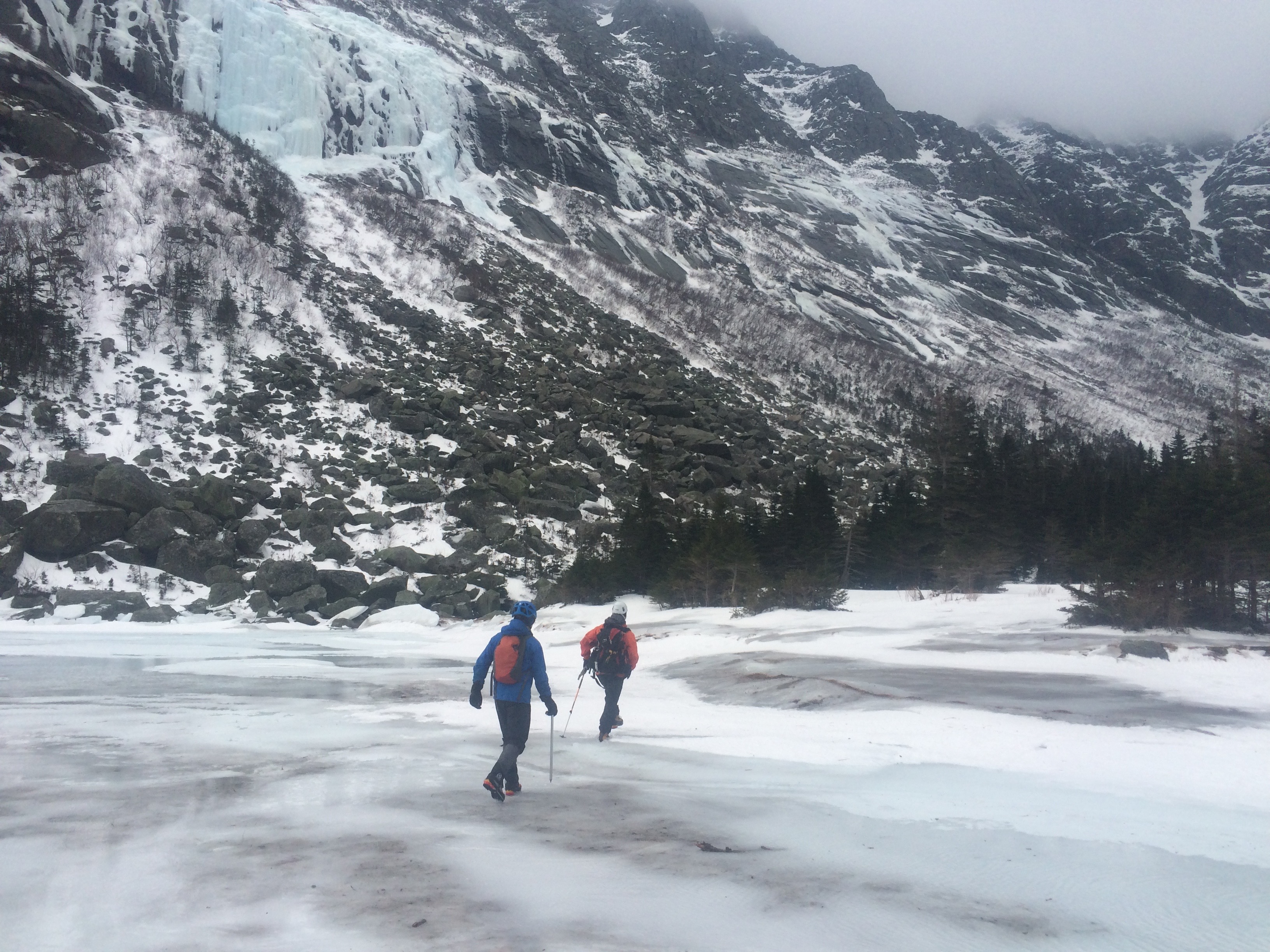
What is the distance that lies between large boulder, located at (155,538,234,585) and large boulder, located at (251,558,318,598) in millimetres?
1210

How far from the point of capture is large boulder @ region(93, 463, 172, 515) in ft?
72.8

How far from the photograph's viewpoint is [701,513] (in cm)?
2756

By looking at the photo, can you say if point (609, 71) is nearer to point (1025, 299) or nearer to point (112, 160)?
point (1025, 299)

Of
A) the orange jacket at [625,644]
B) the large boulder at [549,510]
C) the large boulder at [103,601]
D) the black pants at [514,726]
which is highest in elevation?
the large boulder at [549,510]

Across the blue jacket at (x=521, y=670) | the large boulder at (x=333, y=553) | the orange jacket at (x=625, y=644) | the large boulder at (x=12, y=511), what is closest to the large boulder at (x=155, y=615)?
the large boulder at (x=12, y=511)

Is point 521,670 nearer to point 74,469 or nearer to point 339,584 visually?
point 339,584

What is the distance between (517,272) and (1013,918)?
52.3 meters

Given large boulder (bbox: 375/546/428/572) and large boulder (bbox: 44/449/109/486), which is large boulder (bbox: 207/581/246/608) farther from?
large boulder (bbox: 44/449/109/486)

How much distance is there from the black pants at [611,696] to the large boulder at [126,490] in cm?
1913

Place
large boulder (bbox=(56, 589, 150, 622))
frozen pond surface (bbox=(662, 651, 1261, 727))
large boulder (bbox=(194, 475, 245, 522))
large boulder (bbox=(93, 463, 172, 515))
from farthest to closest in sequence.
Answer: large boulder (bbox=(194, 475, 245, 522)), large boulder (bbox=(93, 463, 172, 515)), large boulder (bbox=(56, 589, 150, 622)), frozen pond surface (bbox=(662, 651, 1261, 727))

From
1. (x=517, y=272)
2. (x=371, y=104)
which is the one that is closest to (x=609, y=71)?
(x=371, y=104)

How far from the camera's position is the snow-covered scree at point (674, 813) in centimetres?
383

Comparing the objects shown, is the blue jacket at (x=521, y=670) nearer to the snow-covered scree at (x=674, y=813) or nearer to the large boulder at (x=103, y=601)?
the snow-covered scree at (x=674, y=813)

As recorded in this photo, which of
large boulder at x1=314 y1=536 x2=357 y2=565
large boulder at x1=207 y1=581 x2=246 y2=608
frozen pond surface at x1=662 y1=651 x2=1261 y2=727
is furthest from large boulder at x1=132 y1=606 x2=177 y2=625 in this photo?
frozen pond surface at x1=662 y1=651 x2=1261 y2=727
